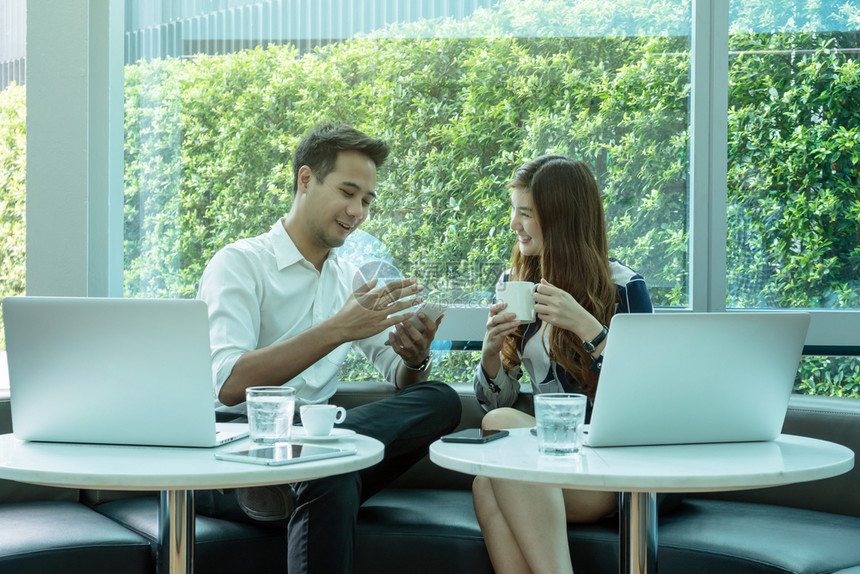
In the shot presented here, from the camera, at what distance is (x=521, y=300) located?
204 centimetres

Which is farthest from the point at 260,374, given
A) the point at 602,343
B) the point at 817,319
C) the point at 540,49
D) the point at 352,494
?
the point at 817,319

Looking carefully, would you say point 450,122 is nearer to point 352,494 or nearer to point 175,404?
point 352,494

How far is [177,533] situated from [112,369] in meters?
0.30

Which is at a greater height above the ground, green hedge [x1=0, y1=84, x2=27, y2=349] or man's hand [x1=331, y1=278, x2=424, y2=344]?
green hedge [x1=0, y1=84, x2=27, y2=349]

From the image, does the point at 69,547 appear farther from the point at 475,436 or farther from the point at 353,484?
the point at 475,436

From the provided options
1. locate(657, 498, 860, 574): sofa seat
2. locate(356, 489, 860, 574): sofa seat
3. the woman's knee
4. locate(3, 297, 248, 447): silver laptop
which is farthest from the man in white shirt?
locate(657, 498, 860, 574): sofa seat

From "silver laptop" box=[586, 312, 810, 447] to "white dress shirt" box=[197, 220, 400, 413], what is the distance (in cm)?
103

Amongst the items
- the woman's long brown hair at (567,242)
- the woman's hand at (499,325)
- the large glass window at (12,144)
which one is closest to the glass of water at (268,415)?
the woman's hand at (499,325)

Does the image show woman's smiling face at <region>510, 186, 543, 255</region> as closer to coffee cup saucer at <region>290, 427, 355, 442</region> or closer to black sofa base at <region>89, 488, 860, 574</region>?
black sofa base at <region>89, 488, 860, 574</region>

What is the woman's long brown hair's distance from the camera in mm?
2211

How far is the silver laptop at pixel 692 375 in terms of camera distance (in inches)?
52.7

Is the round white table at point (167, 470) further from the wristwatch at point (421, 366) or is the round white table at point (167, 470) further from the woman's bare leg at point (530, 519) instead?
the wristwatch at point (421, 366)

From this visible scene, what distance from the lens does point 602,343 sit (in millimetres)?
1979

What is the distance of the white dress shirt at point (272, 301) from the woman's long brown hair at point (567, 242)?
1.76 feet
